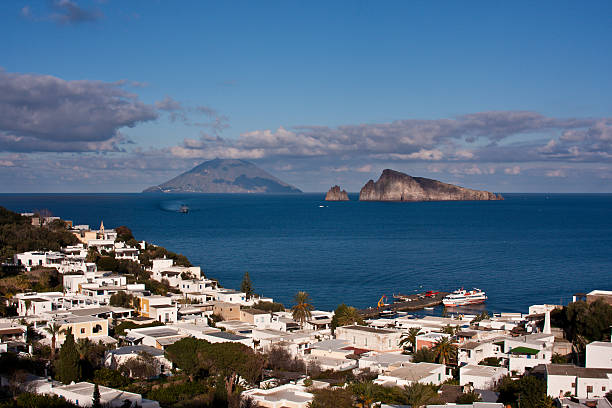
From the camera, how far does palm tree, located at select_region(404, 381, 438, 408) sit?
1800 cm

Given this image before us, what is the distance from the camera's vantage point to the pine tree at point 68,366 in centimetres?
2055

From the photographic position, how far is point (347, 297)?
163ft

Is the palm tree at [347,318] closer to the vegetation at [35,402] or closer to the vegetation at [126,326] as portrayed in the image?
the vegetation at [126,326]

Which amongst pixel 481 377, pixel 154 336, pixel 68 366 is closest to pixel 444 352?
pixel 481 377

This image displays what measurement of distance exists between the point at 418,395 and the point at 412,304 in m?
29.9

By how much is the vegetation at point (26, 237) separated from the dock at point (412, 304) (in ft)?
80.3

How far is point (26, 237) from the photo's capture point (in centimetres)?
4900

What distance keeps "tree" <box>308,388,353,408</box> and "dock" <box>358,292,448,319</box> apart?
2271 cm

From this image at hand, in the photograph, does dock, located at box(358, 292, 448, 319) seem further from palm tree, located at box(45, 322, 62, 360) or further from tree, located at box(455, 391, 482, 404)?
tree, located at box(455, 391, 482, 404)

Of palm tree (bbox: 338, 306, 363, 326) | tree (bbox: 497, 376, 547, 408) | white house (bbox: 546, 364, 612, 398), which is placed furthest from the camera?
palm tree (bbox: 338, 306, 363, 326)

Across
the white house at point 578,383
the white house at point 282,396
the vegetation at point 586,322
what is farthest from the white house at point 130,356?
the vegetation at point 586,322

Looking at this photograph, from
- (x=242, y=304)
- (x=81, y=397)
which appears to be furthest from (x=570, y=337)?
(x=81, y=397)

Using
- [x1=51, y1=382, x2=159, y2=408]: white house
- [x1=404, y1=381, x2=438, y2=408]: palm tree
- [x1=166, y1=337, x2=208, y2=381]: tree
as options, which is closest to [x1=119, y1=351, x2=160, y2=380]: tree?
[x1=166, y1=337, x2=208, y2=381]: tree

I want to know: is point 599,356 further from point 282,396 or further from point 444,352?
point 282,396
